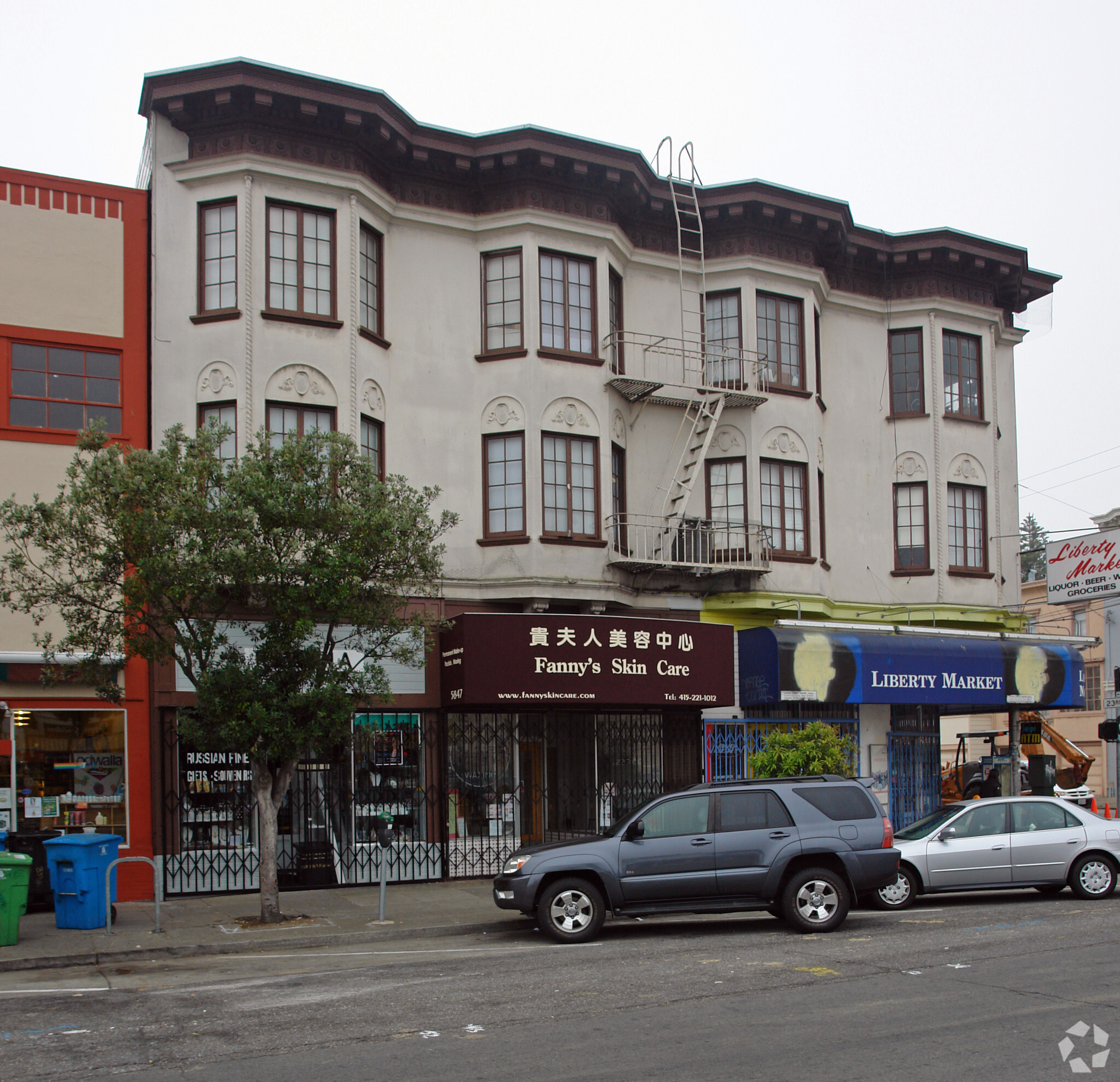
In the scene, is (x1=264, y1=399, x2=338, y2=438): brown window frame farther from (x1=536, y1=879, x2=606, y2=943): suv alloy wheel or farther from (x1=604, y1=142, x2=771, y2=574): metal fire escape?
(x1=536, y1=879, x2=606, y2=943): suv alloy wheel

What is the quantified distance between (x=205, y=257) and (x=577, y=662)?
866 cm

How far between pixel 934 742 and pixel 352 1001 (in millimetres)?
18012

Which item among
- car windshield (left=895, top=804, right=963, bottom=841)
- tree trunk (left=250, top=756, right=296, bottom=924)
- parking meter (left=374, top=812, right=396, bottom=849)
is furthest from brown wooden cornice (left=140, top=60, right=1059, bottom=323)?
car windshield (left=895, top=804, right=963, bottom=841)

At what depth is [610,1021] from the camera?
902cm

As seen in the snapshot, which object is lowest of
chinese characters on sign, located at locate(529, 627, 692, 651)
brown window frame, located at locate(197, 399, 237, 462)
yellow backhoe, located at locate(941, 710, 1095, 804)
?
yellow backhoe, located at locate(941, 710, 1095, 804)

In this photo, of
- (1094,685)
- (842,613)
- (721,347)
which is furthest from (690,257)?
(1094,685)

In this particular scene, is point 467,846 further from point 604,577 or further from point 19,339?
point 19,339

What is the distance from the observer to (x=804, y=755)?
758 inches

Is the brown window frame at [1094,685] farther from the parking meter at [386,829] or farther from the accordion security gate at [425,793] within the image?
the parking meter at [386,829]

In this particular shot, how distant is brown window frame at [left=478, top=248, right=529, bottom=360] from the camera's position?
67.3 feet

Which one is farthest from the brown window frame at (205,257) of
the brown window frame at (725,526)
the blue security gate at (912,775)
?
the blue security gate at (912,775)

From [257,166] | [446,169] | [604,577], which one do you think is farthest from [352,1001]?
[446,169]

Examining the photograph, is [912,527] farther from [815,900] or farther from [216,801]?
[216,801]

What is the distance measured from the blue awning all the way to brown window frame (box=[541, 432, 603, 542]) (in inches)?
143
